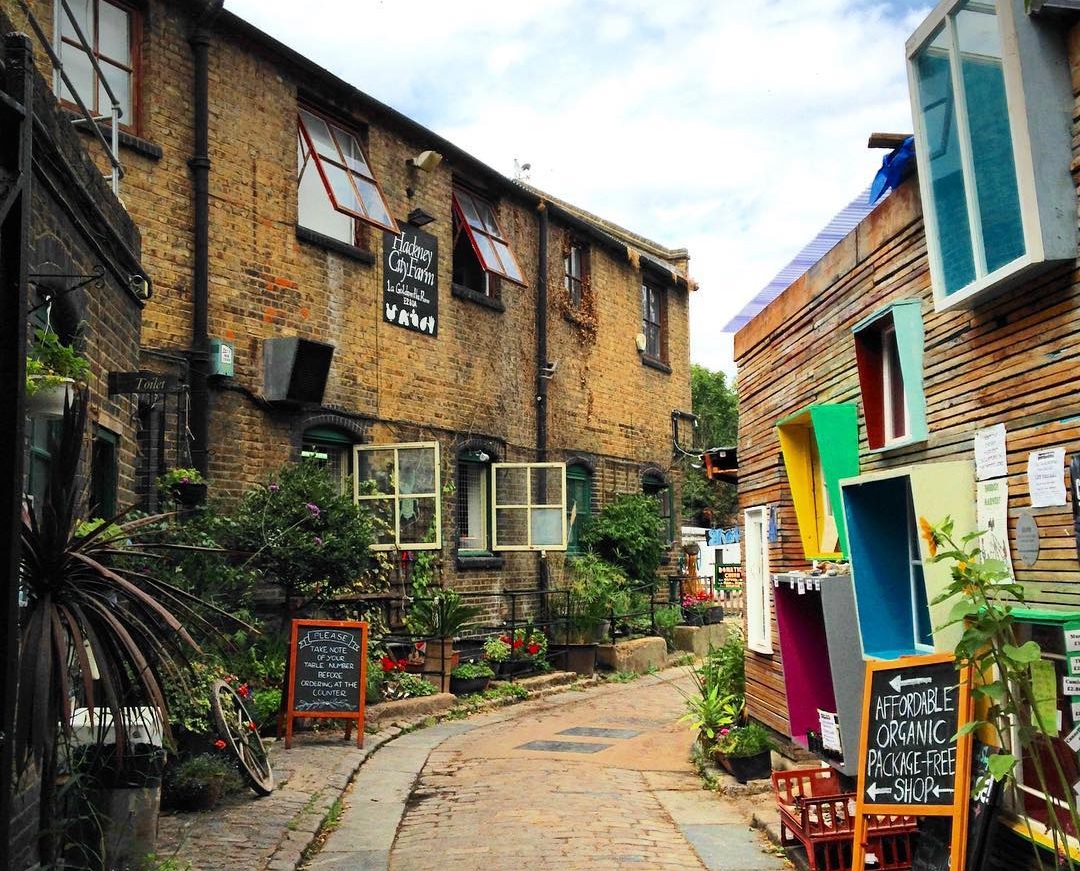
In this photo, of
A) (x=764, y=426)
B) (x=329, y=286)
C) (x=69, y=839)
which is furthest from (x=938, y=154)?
(x=329, y=286)

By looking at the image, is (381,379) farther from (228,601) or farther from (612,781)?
(612,781)

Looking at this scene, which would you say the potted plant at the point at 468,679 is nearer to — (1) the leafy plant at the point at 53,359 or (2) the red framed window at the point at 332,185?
(2) the red framed window at the point at 332,185

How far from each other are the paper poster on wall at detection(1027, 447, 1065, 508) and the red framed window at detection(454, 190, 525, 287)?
1172cm

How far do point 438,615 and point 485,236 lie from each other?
5842 millimetres

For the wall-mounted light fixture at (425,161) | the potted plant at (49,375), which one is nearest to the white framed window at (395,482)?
the wall-mounted light fixture at (425,161)

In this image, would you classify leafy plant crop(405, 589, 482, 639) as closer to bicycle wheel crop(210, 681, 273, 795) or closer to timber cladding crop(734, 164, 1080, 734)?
timber cladding crop(734, 164, 1080, 734)

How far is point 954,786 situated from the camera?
17.1 ft

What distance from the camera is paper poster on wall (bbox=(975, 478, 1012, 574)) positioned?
17.9ft

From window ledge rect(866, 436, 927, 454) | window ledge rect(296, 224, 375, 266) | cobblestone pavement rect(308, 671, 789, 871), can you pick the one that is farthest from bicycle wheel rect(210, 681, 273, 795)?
window ledge rect(296, 224, 375, 266)

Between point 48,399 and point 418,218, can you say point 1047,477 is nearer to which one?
point 48,399

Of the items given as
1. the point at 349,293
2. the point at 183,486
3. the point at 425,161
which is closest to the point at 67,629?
the point at 183,486

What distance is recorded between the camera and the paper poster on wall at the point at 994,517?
5.46 metres

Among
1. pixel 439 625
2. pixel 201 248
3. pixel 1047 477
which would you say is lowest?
pixel 439 625

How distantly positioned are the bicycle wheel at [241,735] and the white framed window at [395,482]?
17.9ft
